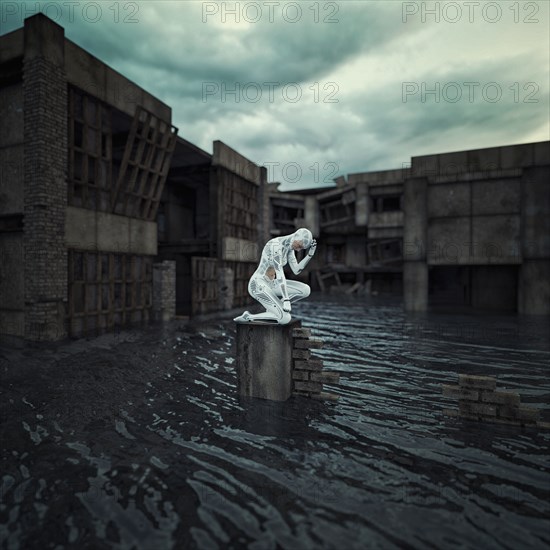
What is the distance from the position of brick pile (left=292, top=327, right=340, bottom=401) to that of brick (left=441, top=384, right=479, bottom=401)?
160 cm

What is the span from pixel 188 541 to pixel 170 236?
18.4 metres

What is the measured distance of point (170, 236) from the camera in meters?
19.9

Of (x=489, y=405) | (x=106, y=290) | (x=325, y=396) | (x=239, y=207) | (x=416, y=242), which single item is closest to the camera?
(x=489, y=405)

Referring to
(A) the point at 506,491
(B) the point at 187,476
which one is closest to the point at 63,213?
(B) the point at 187,476

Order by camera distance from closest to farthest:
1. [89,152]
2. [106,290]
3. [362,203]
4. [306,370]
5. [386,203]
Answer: [306,370]
[89,152]
[106,290]
[362,203]
[386,203]

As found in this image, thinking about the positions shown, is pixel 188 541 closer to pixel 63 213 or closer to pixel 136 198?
pixel 63 213

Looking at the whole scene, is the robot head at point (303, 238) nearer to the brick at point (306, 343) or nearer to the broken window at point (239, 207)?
the brick at point (306, 343)

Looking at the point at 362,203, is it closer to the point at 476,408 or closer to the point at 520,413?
the point at 476,408

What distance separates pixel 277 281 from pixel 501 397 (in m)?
3.45

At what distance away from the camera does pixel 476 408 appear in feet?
15.3

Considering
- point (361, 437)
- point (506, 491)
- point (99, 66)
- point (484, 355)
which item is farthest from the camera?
point (99, 66)

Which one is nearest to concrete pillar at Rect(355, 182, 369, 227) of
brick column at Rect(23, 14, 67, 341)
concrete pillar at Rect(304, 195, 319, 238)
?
concrete pillar at Rect(304, 195, 319, 238)

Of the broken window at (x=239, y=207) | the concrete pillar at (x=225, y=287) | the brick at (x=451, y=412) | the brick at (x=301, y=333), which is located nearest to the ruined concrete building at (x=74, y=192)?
the concrete pillar at (x=225, y=287)

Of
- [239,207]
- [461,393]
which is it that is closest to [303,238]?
[461,393]
